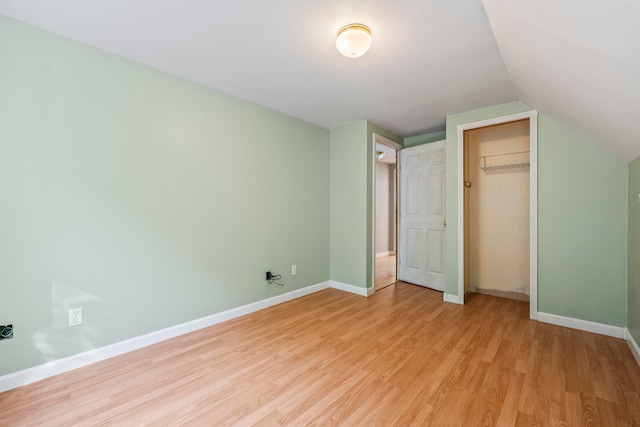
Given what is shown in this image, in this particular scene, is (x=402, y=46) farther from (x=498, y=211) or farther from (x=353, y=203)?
(x=498, y=211)

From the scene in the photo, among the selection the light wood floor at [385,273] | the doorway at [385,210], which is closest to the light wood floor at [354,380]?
the light wood floor at [385,273]

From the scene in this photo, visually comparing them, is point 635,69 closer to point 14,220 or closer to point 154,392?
point 154,392

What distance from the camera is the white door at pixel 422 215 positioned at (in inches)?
152

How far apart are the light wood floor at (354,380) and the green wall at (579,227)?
313 millimetres

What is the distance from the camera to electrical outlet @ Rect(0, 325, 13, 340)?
1.71 m

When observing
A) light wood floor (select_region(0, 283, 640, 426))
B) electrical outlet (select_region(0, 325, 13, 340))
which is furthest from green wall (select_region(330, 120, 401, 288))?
electrical outlet (select_region(0, 325, 13, 340))

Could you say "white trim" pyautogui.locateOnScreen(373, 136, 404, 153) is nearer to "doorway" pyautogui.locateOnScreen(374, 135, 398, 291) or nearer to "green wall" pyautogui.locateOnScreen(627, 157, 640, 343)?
"doorway" pyautogui.locateOnScreen(374, 135, 398, 291)

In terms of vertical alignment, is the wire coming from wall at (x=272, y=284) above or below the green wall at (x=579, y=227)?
below

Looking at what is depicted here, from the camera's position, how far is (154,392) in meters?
1.70

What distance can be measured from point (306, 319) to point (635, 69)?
293 centimetres

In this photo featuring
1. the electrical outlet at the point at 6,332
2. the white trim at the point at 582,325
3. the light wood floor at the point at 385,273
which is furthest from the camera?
the light wood floor at the point at 385,273

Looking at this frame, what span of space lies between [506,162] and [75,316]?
15.7 ft

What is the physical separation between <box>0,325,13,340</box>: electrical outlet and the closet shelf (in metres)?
4.92

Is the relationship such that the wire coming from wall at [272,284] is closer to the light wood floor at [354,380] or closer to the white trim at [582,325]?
the light wood floor at [354,380]
